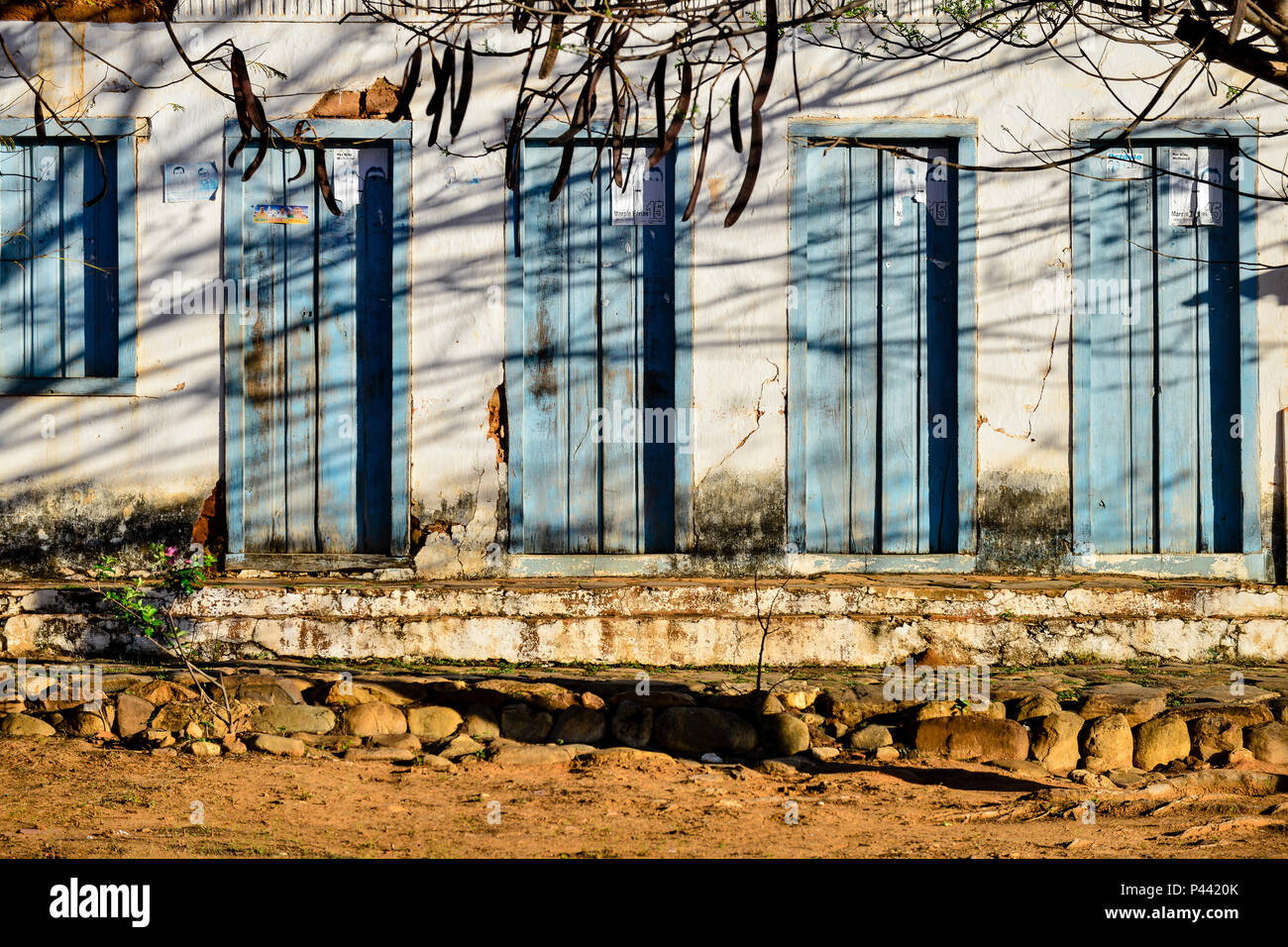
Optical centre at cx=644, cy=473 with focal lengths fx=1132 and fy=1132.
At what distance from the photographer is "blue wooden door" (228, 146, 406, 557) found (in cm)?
734

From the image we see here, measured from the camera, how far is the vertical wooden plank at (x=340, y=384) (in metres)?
7.36

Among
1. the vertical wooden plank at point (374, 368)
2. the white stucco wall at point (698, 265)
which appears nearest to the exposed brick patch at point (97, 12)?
the white stucco wall at point (698, 265)

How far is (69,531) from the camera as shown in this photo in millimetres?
7316

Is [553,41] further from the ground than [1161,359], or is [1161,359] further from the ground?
[553,41]

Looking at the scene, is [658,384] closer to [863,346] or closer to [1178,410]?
[863,346]

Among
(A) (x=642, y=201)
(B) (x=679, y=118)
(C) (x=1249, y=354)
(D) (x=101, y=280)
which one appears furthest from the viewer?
(D) (x=101, y=280)

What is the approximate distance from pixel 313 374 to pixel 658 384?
2.24m

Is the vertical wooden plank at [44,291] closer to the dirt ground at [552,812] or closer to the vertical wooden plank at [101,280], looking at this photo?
the vertical wooden plank at [101,280]

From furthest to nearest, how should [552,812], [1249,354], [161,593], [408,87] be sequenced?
[1249,354], [161,593], [552,812], [408,87]

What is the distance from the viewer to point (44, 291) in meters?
7.41

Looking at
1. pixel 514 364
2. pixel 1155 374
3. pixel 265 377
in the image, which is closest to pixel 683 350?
pixel 514 364

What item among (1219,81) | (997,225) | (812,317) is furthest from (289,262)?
(1219,81)

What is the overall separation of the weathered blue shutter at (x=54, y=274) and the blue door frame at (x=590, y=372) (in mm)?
2784
